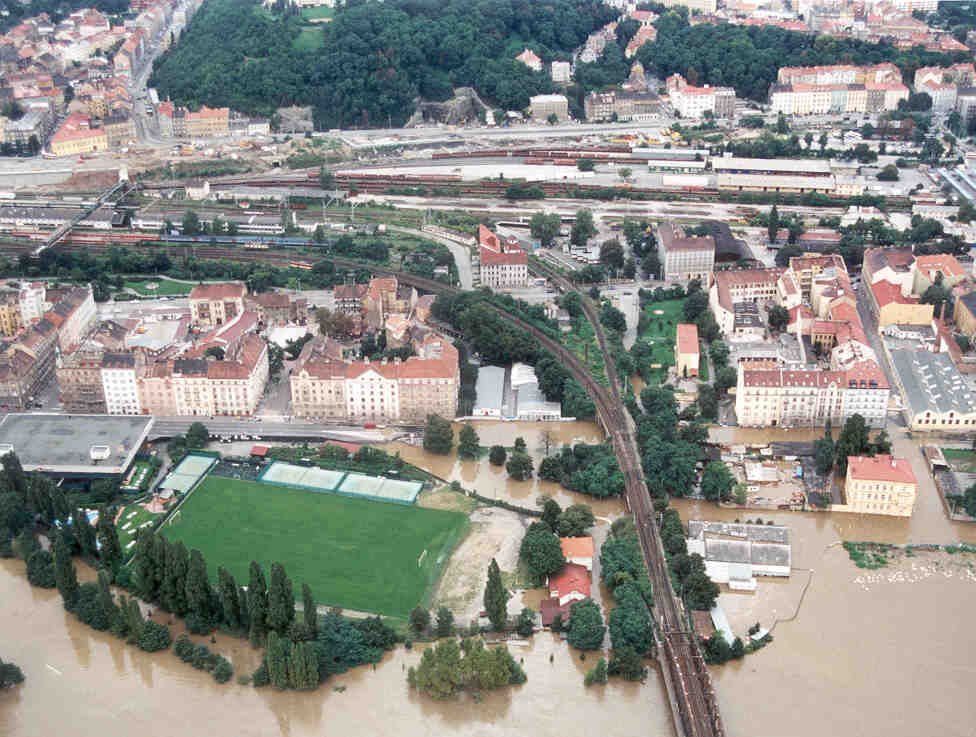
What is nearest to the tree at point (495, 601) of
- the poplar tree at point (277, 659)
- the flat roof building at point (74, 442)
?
the poplar tree at point (277, 659)

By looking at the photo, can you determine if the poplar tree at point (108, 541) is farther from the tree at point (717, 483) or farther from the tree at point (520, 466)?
the tree at point (717, 483)

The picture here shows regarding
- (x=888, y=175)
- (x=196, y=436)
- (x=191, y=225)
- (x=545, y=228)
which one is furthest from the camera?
(x=888, y=175)

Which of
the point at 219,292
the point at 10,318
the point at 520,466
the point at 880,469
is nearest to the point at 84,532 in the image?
the point at 520,466

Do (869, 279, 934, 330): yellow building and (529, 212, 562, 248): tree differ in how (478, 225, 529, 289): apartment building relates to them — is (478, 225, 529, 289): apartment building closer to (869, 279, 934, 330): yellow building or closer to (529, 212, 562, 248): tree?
(529, 212, 562, 248): tree

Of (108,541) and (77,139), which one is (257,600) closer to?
(108,541)

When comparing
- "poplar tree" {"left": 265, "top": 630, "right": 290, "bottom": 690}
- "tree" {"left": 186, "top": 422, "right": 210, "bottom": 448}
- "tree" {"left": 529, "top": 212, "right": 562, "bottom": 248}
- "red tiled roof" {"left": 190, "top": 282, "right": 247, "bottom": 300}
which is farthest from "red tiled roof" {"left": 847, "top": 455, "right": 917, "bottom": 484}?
"red tiled roof" {"left": 190, "top": 282, "right": 247, "bottom": 300}

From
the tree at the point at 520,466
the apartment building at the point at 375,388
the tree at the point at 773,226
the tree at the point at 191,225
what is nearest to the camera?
the tree at the point at 520,466
